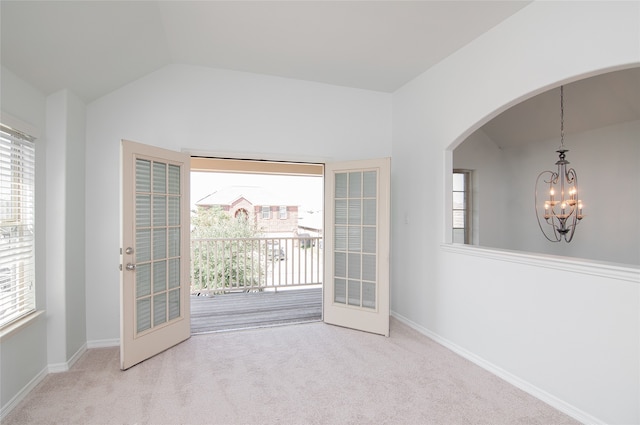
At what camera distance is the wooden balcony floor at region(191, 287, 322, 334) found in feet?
12.7

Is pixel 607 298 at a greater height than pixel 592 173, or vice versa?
pixel 592 173

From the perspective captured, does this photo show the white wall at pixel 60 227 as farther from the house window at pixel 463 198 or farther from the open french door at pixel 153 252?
the house window at pixel 463 198

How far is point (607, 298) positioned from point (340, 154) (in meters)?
2.89

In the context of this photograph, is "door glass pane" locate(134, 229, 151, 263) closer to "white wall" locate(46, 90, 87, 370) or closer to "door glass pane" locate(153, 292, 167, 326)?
"door glass pane" locate(153, 292, 167, 326)

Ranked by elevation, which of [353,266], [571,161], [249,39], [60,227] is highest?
[249,39]

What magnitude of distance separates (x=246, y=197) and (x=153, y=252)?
673 centimetres

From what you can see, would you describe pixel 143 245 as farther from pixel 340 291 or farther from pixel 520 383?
pixel 520 383

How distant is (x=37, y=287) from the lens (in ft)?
8.26

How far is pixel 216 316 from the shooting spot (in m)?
4.13

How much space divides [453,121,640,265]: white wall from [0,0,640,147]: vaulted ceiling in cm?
57

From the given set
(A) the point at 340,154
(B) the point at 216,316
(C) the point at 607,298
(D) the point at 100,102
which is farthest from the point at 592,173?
(D) the point at 100,102

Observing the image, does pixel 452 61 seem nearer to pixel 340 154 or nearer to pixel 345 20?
pixel 345 20

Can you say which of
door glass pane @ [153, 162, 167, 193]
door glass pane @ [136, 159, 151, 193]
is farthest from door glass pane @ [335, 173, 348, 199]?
door glass pane @ [136, 159, 151, 193]

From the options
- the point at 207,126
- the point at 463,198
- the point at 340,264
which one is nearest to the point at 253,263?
the point at 340,264
